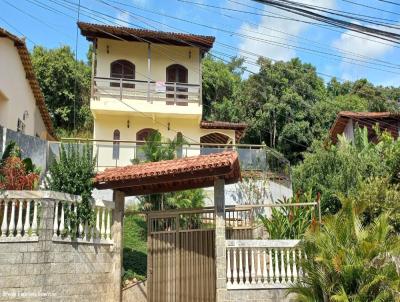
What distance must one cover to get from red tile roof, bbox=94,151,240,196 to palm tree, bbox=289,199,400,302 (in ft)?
6.44

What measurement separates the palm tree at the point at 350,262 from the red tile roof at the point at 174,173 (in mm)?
1964

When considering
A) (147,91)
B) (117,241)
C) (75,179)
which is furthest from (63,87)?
(117,241)

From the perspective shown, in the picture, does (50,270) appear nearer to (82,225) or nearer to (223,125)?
(82,225)

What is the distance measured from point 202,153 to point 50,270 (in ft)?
34.6

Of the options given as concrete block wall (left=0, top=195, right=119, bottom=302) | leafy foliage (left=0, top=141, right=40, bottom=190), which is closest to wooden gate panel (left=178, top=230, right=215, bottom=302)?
concrete block wall (left=0, top=195, right=119, bottom=302)

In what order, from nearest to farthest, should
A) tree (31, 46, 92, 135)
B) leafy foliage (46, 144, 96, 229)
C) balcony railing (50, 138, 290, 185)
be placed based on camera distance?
leafy foliage (46, 144, 96, 229), balcony railing (50, 138, 290, 185), tree (31, 46, 92, 135)

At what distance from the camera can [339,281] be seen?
760 cm

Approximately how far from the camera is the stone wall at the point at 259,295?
853cm

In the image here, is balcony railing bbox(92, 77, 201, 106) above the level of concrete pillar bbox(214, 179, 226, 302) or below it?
above

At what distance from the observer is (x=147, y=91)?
70.7 feet

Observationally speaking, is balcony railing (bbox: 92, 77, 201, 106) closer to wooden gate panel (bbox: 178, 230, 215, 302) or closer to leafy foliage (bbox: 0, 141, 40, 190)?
leafy foliage (bbox: 0, 141, 40, 190)

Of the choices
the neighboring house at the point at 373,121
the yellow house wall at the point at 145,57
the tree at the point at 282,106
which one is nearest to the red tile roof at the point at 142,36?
the yellow house wall at the point at 145,57

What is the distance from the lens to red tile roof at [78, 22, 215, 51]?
69.2 feet

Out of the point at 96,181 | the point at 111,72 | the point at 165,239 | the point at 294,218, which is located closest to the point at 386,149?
the point at 294,218
